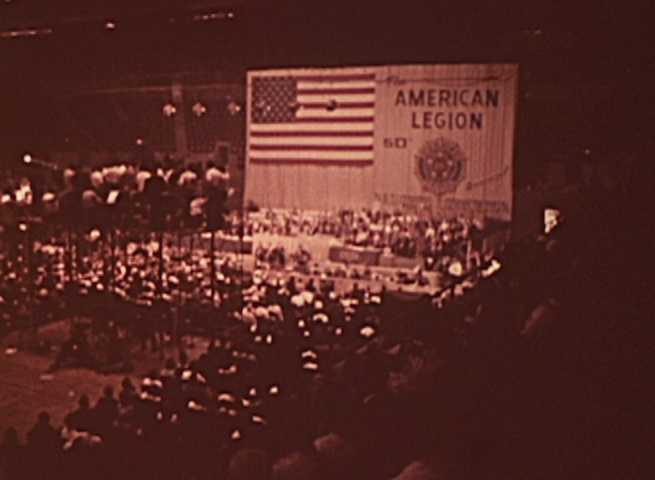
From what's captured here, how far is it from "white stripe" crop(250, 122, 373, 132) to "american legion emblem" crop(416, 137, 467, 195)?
0.47 metres

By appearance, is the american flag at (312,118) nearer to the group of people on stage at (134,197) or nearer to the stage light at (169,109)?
the group of people on stage at (134,197)

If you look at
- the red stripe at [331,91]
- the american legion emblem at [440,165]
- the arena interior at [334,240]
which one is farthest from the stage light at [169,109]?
the american legion emblem at [440,165]

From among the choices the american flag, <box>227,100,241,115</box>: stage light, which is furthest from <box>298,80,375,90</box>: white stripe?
<box>227,100,241,115</box>: stage light

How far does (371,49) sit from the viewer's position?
3020 mm

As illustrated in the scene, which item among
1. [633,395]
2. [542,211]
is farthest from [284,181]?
[633,395]

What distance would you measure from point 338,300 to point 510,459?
595 cm

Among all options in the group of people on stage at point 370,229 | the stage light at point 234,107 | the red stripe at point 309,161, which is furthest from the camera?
the stage light at point 234,107

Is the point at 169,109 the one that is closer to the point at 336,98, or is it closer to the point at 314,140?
the point at 314,140

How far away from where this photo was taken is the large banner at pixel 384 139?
189 inches

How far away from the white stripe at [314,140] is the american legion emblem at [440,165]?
453 millimetres

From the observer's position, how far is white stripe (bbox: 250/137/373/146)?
5449 mm

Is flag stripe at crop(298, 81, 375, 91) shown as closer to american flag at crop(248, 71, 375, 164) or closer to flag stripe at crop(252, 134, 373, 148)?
american flag at crop(248, 71, 375, 164)

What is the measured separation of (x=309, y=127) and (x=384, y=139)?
559 mm

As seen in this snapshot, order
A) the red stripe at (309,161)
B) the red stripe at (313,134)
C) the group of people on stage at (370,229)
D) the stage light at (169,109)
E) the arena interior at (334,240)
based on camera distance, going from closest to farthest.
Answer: the arena interior at (334,240), the red stripe at (313,134), the red stripe at (309,161), the group of people on stage at (370,229), the stage light at (169,109)
